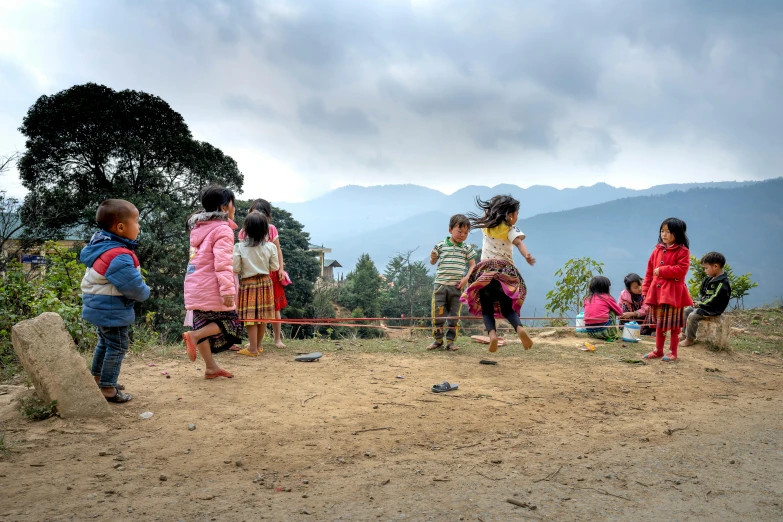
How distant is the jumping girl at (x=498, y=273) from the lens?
5.39 m

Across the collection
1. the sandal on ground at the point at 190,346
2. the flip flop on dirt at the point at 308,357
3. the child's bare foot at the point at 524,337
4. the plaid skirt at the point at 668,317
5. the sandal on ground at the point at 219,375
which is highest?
the plaid skirt at the point at 668,317

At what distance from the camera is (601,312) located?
8.12 m

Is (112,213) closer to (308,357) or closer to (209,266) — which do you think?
(209,266)

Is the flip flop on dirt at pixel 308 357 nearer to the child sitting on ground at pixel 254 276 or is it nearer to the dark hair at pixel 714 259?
the child sitting on ground at pixel 254 276

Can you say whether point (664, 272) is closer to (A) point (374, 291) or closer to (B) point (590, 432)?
(B) point (590, 432)

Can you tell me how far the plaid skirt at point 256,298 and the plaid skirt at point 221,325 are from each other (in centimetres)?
114

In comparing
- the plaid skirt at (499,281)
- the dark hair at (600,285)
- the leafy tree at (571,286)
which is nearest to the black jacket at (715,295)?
the dark hair at (600,285)

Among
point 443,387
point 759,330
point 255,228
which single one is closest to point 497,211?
point 443,387

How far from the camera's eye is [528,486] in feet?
8.27

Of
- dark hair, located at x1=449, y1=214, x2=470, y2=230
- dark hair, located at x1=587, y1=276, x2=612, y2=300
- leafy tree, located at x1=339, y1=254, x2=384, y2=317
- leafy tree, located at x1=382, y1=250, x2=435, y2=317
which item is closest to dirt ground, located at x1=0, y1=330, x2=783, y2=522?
dark hair, located at x1=449, y1=214, x2=470, y2=230

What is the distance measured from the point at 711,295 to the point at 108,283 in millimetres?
7356

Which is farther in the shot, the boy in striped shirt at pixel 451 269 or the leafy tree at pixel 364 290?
the leafy tree at pixel 364 290

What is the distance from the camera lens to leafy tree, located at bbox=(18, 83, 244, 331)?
20.6 metres

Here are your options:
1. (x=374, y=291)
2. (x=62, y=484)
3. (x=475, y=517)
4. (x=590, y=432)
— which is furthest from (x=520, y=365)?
(x=374, y=291)
